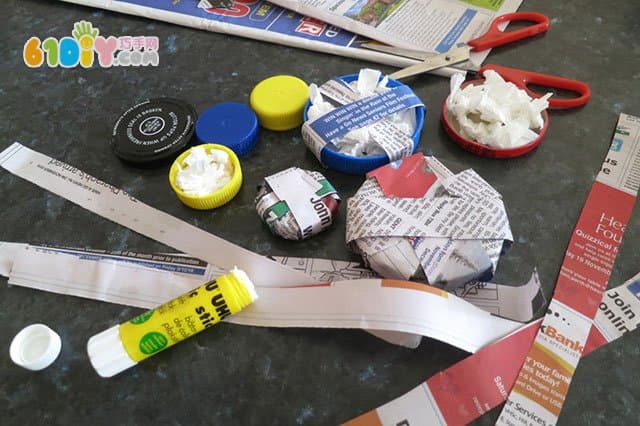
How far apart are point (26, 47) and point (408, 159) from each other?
0.70 m

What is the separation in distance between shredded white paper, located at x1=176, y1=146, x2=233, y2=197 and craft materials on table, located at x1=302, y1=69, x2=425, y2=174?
0.11m

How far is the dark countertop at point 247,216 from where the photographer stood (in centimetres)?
48

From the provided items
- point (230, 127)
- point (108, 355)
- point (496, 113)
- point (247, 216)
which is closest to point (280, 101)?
point (230, 127)

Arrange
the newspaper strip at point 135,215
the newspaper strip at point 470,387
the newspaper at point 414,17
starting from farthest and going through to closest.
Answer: the newspaper at point 414,17 < the newspaper strip at point 135,215 < the newspaper strip at point 470,387

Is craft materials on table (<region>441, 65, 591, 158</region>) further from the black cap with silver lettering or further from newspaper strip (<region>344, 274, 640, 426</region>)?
the black cap with silver lettering

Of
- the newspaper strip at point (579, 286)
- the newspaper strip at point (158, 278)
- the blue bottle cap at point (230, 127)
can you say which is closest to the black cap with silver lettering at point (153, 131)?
the blue bottle cap at point (230, 127)

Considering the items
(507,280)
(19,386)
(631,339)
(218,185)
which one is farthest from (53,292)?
(631,339)

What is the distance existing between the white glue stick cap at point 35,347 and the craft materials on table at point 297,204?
0.82ft

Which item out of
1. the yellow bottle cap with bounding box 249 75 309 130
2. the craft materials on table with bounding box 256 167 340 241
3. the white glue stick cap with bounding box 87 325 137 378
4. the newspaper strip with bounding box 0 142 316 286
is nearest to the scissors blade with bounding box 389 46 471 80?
the yellow bottle cap with bounding box 249 75 309 130

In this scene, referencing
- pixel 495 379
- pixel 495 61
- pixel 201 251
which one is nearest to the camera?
pixel 495 379

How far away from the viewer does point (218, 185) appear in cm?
62

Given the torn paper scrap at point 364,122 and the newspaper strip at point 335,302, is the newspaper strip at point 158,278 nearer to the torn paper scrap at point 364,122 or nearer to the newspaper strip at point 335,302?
the newspaper strip at point 335,302

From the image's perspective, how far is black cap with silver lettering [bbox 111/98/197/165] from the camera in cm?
66

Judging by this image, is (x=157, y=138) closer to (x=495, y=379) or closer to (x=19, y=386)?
(x=19, y=386)
